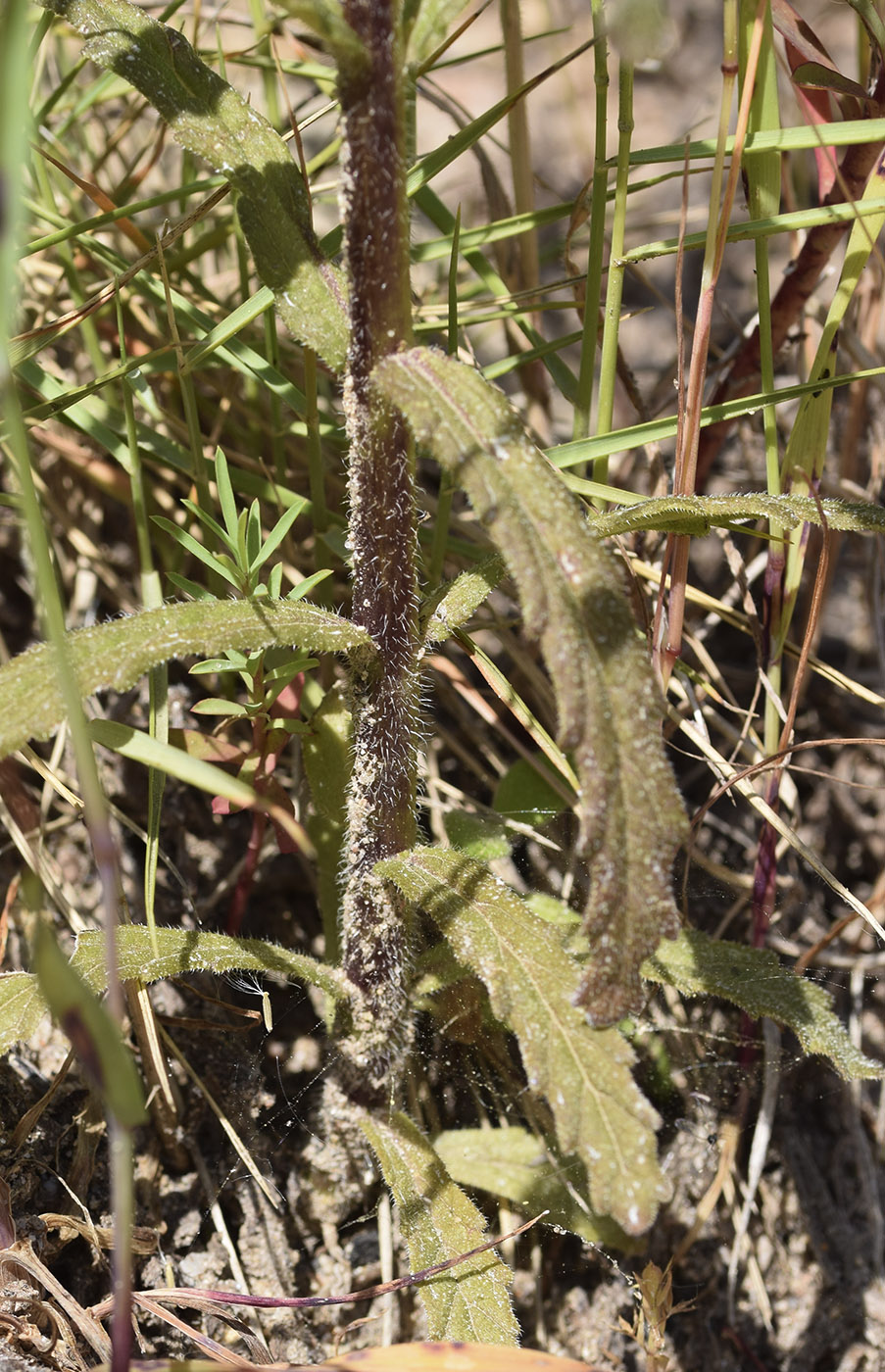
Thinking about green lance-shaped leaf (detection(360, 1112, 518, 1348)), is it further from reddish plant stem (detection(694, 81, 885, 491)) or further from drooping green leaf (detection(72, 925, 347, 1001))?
reddish plant stem (detection(694, 81, 885, 491))

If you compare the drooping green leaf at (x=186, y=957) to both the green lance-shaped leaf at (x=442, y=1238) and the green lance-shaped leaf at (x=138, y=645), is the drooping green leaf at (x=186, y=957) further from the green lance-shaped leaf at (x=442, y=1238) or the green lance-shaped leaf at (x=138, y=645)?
the green lance-shaped leaf at (x=138, y=645)

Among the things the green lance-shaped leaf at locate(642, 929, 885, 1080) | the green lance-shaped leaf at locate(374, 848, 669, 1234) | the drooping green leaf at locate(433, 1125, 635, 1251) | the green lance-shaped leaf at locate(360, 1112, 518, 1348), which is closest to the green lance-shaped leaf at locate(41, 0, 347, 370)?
the green lance-shaped leaf at locate(374, 848, 669, 1234)

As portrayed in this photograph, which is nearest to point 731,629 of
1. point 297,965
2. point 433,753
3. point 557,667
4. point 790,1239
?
point 433,753

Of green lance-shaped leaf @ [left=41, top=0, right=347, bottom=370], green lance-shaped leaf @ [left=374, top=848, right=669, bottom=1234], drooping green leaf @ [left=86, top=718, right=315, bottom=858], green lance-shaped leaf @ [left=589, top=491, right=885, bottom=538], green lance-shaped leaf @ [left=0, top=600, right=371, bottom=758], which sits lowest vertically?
green lance-shaped leaf @ [left=374, top=848, right=669, bottom=1234]

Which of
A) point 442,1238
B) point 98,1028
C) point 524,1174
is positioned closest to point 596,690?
point 98,1028

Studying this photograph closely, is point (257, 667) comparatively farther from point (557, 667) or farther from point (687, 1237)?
point (687, 1237)
